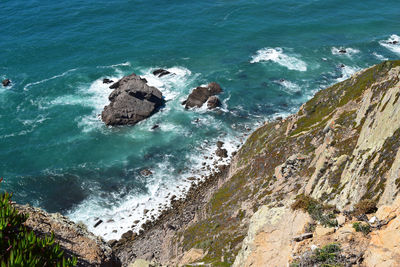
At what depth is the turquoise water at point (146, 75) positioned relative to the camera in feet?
211

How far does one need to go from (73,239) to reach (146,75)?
78052mm

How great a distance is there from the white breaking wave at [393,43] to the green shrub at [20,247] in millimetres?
114065

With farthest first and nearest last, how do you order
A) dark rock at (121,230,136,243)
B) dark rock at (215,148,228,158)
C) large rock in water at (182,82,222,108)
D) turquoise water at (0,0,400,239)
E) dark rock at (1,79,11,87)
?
dark rock at (1,79,11,87), large rock in water at (182,82,222,108), dark rock at (215,148,228,158), turquoise water at (0,0,400,239), dark rock at (121,230,136,243)

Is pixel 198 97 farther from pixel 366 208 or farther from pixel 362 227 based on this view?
pixel 362 227

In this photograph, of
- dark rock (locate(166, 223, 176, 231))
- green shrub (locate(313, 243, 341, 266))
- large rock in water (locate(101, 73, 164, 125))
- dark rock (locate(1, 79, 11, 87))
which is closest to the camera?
green shrub (locate(313, 243, 341, 266))

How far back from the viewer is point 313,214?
20.4 m

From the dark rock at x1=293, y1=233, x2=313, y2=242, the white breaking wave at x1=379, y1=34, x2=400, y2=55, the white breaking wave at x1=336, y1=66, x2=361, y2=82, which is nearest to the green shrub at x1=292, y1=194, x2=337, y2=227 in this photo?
the dark rock at x1=293, y1=233, x2=313, y2=242

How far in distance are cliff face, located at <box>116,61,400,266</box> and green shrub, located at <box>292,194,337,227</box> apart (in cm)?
17

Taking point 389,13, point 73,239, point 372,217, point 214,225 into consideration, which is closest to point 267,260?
point 372,217

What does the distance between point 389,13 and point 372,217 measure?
442ft

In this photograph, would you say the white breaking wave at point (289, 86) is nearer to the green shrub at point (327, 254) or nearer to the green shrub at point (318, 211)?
the green shrub at point (318, 211)

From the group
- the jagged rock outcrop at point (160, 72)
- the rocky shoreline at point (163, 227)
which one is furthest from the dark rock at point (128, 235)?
the jagged rock outcrop at point (160, 72)

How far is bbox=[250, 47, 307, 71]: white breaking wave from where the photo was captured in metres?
97.6

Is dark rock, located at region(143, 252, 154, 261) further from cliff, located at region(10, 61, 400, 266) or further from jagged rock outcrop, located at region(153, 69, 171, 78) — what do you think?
jagged rock outcrop, located at region(153, 69, 171, 78)
